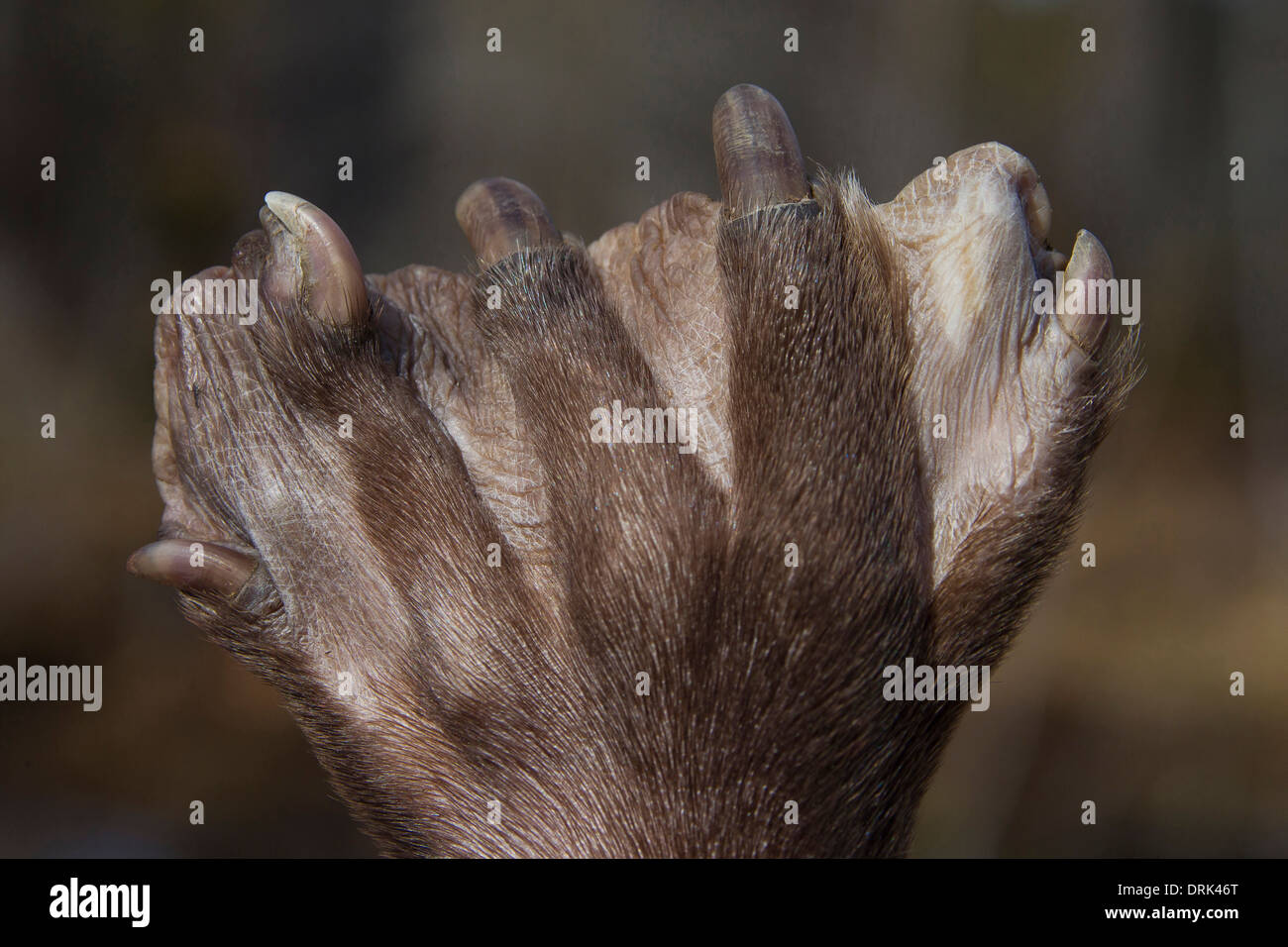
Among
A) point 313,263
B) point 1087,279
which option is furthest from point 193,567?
point 1087,279

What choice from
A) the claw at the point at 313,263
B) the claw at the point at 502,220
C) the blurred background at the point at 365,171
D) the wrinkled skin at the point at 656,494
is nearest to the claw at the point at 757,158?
the wrinkled skin at the point at 656,494

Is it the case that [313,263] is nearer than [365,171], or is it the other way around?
[313,263]

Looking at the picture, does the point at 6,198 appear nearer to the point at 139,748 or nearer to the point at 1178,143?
the point at 139,748

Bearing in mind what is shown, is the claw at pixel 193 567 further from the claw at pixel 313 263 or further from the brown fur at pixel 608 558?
the claw at pixel 313 263

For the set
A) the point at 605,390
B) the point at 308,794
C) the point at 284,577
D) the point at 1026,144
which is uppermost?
the point at 1026,144

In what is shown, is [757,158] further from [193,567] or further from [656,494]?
[193,567]

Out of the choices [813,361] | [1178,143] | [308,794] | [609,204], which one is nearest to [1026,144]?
[1178,143]
